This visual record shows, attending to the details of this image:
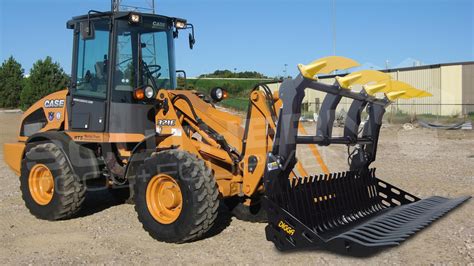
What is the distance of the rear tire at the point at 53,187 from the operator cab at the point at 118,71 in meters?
0.52

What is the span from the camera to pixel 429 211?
6652 mm

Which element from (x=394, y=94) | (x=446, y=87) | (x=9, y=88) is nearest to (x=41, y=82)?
(x=9, y=88)

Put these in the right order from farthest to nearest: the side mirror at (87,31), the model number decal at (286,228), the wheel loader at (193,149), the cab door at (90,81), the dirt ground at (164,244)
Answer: the cab door at (90,81) → the side mirror at (87,31) → the wheel loader at (193,149) → the dirt ground at (164,244) → the model number decal at (286,228)

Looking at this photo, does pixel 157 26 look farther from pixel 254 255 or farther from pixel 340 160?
pixel 340 160

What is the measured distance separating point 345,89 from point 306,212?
4.79ft

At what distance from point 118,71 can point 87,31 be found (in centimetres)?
65

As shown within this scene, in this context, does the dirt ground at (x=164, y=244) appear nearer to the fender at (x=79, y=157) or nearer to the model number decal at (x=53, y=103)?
the fender at (x=79, y=157)

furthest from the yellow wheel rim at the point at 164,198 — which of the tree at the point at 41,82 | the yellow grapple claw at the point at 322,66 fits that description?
the tree at the point at 41,82

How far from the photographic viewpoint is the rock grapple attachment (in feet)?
17.0

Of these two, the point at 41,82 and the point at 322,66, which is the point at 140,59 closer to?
the point at 322,66

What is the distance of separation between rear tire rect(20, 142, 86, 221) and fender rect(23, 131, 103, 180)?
0.08 m

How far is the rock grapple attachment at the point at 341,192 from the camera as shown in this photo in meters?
5.17

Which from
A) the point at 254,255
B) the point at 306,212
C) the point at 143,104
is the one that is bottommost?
the point at 254,255

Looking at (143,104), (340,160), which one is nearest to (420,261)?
(143,104)
